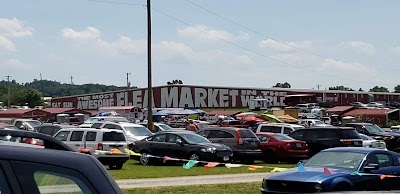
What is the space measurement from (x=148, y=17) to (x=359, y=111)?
40.3 m

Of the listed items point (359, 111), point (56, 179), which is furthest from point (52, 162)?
point (359, 111)

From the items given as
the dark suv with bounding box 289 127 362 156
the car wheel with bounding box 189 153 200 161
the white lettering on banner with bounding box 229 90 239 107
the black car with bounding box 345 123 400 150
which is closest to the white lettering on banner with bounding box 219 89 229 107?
the white lettering on banner with bounding box 229 90 239 107

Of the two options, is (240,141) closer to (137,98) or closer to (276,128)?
(276,128)

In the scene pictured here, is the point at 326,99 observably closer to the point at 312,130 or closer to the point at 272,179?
the point at 312,130

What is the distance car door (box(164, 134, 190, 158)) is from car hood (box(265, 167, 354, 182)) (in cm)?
1132

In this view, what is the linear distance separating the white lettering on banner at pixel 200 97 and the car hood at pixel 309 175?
82789 mm

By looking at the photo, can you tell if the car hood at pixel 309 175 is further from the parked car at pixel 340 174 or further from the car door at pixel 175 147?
the car door at pixel 175 147

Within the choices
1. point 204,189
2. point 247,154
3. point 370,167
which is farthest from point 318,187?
point 247,154

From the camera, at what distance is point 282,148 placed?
90.6 ft

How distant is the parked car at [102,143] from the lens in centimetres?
2273

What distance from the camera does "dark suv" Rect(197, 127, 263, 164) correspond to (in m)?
27.3

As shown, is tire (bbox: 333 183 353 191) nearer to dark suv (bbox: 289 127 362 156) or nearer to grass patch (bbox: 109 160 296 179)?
grass patch (bbox: 109 160 296 179)

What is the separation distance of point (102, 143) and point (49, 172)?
2020 cm

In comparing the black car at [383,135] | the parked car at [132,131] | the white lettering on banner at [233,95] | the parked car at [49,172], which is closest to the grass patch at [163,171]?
the parked car at [132,131]
